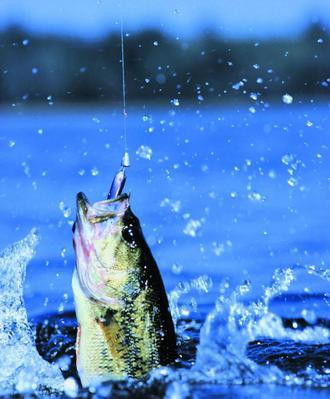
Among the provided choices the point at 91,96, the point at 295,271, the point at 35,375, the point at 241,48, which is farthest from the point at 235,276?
the point at 91,96

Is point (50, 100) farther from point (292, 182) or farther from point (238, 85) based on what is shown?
point (292, 182)

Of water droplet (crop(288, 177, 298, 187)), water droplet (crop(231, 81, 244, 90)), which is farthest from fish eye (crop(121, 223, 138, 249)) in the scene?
water droplet (crop(231, 81, 244, 90))

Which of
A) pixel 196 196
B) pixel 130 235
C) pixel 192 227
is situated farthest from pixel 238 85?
pixel 130 235

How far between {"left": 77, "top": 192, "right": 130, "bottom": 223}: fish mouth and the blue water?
1.11m

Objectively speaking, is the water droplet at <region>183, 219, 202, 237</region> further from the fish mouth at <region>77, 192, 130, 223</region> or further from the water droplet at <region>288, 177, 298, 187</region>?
the fish mouth at <region>77, 192, 130, 223</region>

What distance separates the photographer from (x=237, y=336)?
704cm

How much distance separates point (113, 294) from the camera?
578 centimetres

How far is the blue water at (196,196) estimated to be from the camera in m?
10.7

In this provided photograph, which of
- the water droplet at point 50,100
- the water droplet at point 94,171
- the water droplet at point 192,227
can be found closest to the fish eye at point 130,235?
the water droplet at point 192,227

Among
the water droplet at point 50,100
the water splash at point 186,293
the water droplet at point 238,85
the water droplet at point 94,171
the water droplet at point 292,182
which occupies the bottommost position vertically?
the water splash at point 186,293

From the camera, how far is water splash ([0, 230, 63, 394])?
6555mm

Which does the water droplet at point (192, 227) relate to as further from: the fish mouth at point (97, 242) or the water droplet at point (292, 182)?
the fish mouth at point (97, 242)

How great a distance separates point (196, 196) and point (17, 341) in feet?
27.8

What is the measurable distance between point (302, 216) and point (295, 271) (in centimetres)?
357
